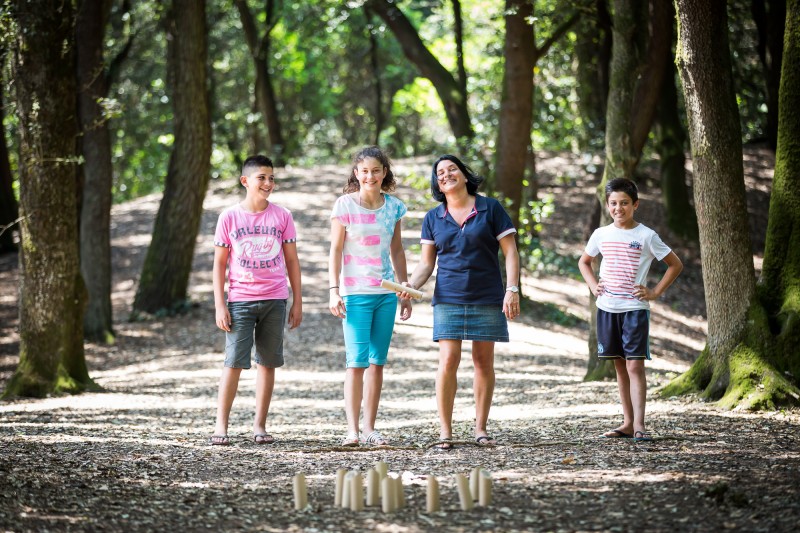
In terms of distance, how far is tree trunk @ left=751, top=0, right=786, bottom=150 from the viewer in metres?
19.0

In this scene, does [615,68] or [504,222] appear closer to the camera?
[504,222]

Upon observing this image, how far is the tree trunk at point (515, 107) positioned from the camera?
13680mm

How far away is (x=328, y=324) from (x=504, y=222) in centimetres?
878

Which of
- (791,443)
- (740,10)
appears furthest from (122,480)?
(740,10)

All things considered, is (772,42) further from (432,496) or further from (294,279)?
(432,496)

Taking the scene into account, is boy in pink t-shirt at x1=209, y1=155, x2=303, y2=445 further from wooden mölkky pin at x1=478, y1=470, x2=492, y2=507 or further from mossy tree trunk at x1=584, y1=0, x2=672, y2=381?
mossy tree trunk at x1=584, y1=0, x2=672, y2=381

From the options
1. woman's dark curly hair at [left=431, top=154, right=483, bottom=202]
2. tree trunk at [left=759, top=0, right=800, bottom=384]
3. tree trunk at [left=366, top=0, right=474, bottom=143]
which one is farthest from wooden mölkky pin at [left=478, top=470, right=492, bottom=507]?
tree trunk at [left=366, top=0, right=474, bottom=143]

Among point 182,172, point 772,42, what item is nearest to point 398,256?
point 182,172

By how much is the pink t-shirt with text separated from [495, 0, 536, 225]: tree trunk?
8.01 m

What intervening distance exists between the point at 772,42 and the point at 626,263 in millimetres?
15402

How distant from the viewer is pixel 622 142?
962cm

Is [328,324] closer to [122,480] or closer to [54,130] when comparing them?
[54,130]

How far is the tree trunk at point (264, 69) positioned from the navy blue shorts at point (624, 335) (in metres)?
17.3

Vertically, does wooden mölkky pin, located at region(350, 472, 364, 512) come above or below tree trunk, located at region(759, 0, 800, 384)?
below
